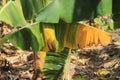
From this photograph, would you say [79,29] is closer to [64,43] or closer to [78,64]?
[64,43]

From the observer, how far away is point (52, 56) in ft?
12.1

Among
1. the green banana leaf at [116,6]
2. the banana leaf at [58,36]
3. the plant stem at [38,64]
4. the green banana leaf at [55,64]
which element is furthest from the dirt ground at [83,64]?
the green banana leaf at [116,6]

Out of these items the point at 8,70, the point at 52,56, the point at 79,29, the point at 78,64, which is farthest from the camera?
the point at 78,64

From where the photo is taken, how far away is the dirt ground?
5.50m

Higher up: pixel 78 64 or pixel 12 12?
pixel 12 12

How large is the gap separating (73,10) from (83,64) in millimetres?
3804

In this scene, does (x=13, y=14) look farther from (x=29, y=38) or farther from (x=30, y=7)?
(x=29, y=38)

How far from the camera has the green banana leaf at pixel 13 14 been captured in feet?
9.88

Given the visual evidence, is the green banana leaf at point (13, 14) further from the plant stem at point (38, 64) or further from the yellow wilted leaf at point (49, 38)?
the plant stem at point (38, 64)

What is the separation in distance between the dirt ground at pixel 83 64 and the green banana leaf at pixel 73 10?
2.25 meters

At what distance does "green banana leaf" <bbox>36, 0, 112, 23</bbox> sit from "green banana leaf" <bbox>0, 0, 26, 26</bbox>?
1.77 feet

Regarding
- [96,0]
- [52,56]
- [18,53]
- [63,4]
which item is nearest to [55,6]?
[63,4]

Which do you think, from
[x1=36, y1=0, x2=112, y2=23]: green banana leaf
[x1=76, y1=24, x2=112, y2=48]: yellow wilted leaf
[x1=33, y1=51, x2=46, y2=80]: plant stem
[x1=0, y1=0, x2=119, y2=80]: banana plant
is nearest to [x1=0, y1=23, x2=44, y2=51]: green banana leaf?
[x1=0, y1=0, x2=119, y2=80]: banana plant

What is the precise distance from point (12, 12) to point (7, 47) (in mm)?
4413
